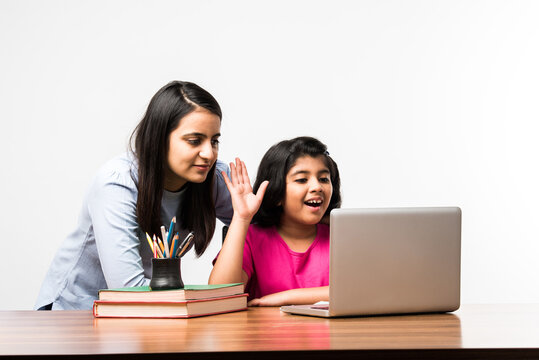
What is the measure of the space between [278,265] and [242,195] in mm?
326

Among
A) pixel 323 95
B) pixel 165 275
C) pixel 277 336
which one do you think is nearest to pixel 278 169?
pixel 165 275

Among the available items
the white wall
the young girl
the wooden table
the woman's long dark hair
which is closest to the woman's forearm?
the wooden table

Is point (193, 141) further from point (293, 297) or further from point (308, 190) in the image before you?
point (293, 297)

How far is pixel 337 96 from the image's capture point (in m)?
3.59

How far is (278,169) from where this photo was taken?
2.16 metres

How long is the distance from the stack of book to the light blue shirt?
1.19 ft

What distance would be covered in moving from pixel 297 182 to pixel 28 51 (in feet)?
6.53

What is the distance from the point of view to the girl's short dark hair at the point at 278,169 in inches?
84.7

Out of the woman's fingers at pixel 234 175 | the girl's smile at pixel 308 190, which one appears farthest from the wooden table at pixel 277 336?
the girl's smile at pixel 308 190

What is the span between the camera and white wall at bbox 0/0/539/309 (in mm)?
3443

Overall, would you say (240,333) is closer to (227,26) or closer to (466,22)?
(227,26)

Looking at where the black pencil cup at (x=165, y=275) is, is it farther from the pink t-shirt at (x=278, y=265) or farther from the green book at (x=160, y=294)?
the pink t-shirt at (x=278, y=265)

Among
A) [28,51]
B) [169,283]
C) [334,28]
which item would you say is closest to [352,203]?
[334,28]

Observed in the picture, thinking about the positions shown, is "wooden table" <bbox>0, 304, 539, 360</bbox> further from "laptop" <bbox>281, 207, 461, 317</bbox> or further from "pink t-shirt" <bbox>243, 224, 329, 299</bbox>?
"pink t-shirt" <bbox>243, 224, 329, 299</bbox>
